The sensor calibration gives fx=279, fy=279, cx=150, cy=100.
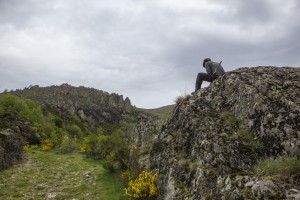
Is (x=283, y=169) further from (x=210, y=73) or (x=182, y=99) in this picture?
(x=210, y=73)

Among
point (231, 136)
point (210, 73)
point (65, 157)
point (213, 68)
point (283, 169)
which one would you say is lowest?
point (65, 157)

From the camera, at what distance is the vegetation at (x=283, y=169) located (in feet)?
23.3

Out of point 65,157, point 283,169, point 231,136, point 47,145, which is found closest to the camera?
point 283,169

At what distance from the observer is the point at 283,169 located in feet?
24.2

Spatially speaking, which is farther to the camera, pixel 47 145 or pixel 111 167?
pixel 47 145

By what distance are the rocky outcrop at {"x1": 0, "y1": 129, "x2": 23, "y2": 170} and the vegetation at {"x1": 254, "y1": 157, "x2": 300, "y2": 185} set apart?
56.9 feet

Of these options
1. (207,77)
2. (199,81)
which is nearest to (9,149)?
(199,81)

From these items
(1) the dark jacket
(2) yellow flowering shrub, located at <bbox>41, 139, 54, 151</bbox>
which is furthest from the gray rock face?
(2) yellow flowering shrub, located at <bbox>41, 139, 54, 151</bbox>

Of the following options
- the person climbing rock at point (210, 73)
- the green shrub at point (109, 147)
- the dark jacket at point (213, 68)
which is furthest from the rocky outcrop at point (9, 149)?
the dark jacket at point (213, 68)

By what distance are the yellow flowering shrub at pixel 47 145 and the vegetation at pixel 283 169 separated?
2584 centimetres

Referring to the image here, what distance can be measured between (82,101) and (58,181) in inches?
5406

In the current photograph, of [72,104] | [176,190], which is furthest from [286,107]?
[72,104]

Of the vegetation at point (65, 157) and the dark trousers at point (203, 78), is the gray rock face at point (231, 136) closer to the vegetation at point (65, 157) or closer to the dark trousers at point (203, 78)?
the dark trousers at point (203, 78)

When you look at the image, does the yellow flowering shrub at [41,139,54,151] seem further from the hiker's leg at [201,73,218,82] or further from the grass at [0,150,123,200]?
the hiker's leg at [201,73,218,82]
